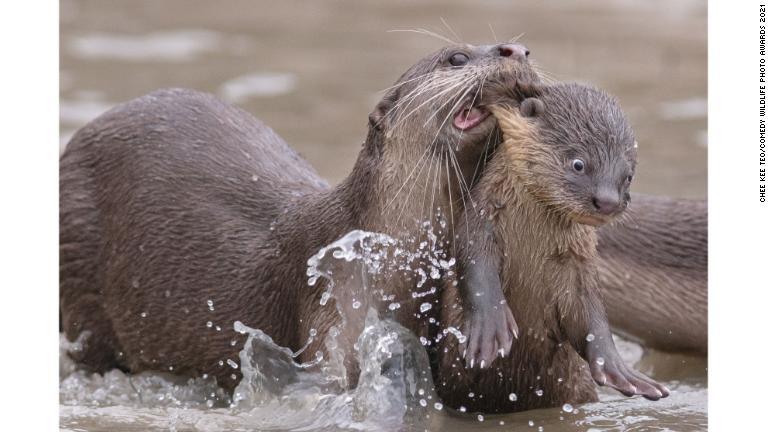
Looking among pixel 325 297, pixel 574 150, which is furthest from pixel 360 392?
pixel 574 150

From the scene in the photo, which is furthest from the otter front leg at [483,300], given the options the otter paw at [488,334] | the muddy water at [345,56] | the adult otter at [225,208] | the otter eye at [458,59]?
the muddy water at [345,56]

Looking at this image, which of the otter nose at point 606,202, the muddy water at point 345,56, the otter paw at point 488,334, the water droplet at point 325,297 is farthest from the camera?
the muddy water at point 345,56

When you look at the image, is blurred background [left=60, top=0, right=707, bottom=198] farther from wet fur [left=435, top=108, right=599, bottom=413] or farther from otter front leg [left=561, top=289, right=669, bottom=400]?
otter front leg [left=561, top=289, right=669, bottom=400]

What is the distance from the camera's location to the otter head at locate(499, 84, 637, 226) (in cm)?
357

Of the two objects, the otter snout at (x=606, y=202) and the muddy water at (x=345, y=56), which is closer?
the otter snout at (x=606, y=202)

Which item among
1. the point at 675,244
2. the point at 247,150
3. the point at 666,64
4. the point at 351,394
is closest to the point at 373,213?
the point at 351,394

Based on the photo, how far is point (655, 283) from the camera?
16.7ft

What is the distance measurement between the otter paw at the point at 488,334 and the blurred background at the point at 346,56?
3.19 m

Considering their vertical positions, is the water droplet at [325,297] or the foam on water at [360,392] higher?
the water droplet at [325,297]

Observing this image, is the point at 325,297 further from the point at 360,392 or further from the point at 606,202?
the point at 606,202

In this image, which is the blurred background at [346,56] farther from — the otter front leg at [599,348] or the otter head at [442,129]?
the otter front leg at [599,348]

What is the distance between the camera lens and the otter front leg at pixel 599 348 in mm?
3697

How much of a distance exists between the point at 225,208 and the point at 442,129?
36.5 inches

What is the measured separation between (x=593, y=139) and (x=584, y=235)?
31 cm
